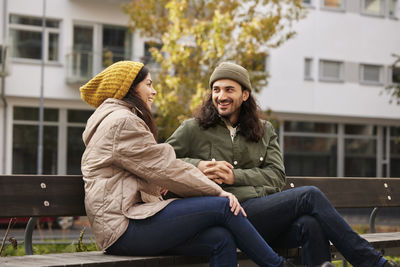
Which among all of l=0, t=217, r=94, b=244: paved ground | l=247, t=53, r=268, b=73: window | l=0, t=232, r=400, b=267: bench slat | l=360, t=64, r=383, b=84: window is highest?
l=360, t=64, r=383, b=84: window

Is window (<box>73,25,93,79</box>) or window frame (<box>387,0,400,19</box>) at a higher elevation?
window frame (<box>387,0,400,19</box>)

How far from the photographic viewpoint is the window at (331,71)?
29469 mm

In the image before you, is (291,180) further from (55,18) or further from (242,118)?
(55,18)

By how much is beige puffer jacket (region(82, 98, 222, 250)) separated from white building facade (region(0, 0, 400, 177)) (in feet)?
58.6

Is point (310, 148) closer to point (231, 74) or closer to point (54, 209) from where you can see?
point (231, 74)

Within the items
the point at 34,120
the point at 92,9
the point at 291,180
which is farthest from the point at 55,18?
the point at 291,180

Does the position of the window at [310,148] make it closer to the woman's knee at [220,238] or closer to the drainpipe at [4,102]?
the drainpipe at [4,102]

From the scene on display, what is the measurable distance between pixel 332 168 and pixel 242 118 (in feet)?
82.9

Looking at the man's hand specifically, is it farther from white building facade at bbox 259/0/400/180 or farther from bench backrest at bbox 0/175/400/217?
white building facade at bbox 259/0/400/180

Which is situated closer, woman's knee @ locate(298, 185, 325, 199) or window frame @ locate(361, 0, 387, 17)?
woman's knee @ locate(298, 185, 325, 199)

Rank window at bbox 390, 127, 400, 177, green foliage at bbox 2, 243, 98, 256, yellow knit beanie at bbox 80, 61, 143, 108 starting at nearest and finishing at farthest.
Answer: yellow knit beanie at bbox 80, 61, 143, 108
green foliage at bbox 2, 243, 98, 256
window at bbox 390, 127, 400, 177

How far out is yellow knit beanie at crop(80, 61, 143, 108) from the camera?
4.71 metres

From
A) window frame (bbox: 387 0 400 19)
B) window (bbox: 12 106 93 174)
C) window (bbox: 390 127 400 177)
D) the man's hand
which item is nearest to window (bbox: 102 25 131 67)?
window (bbox: 12 106 93 174)

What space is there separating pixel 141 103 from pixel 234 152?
0.91m
